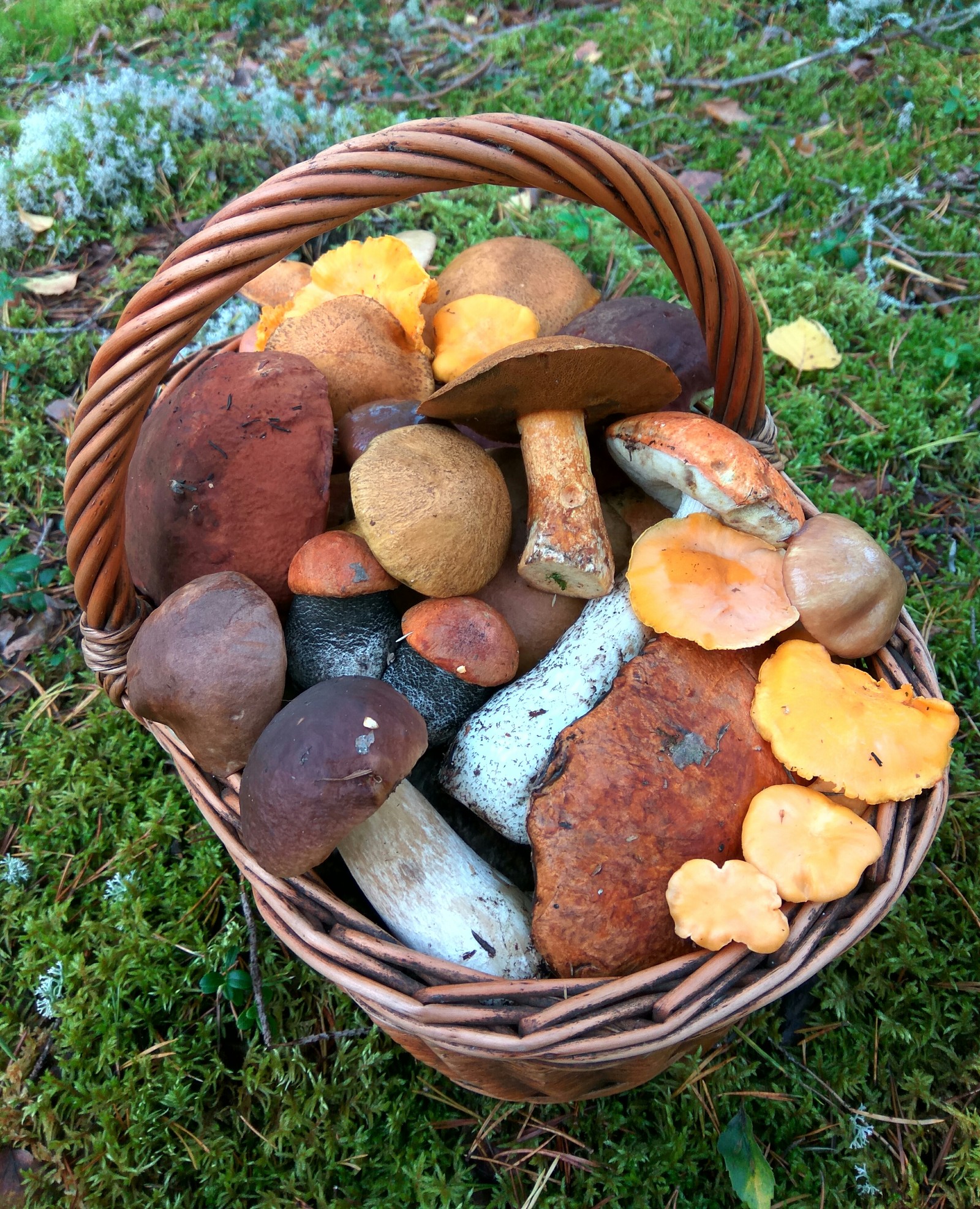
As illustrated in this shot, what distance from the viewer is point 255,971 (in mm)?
1938

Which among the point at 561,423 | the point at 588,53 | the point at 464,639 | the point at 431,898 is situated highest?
the point at 588,53

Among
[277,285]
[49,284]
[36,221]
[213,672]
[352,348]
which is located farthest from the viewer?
[36,221]

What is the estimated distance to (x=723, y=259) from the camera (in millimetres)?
1776

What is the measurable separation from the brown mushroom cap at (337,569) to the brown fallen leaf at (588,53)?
3.86m

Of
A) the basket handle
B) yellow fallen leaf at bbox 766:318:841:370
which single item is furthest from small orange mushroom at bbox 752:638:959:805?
yellow fallen leaf at bbox 766:318:841:370

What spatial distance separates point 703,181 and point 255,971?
3.74 m

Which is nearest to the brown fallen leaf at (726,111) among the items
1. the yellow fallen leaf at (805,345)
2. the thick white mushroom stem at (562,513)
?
the yellow fallen leaf at (805,345)

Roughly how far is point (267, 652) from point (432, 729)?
44 cm

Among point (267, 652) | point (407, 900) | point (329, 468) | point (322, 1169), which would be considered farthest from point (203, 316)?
point (322, 1169)

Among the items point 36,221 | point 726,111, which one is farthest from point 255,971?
point 726,111

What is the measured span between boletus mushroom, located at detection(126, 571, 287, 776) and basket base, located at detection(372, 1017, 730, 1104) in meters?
0.65

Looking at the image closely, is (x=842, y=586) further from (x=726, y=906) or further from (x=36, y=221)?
(x=36, y=221)

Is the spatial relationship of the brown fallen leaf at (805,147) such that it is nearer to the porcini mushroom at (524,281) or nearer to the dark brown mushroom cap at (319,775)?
the porcini mushroom at (524,281)

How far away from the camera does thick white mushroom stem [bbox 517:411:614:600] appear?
Answer: 1812 millimetres
